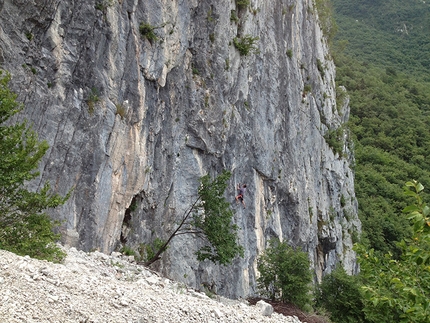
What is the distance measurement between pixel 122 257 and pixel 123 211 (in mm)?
1862

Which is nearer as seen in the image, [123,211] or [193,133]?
[123,211]

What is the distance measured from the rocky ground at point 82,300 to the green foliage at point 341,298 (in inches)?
382

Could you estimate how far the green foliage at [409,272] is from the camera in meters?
3.87

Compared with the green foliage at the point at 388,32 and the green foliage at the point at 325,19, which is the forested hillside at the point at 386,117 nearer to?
the green foliage at the point at 388,32

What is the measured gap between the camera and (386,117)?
62.2 metres

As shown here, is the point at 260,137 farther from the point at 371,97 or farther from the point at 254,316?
the point at 371,97

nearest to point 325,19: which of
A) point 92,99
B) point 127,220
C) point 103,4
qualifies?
point 103,4

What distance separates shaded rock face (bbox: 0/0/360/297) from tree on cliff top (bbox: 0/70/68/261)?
2506mm

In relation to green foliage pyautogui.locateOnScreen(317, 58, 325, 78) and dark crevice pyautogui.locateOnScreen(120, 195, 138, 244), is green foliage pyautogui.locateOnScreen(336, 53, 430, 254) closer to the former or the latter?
green foliage pyautogui.locateOnScreen(317, 58, 325, 78)

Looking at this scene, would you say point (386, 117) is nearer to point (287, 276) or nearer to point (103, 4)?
point (287, 276)

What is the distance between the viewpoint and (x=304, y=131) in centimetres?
2994

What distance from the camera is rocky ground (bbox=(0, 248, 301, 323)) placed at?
5578mm

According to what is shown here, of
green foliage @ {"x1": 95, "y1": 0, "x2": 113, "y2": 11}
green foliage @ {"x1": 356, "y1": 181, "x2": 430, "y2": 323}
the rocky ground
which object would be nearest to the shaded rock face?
green foliage @ {"x1": 95, "y1": 0, "x2": 113, "y2": 11}

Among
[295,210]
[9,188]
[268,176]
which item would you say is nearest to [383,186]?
[295,210]
